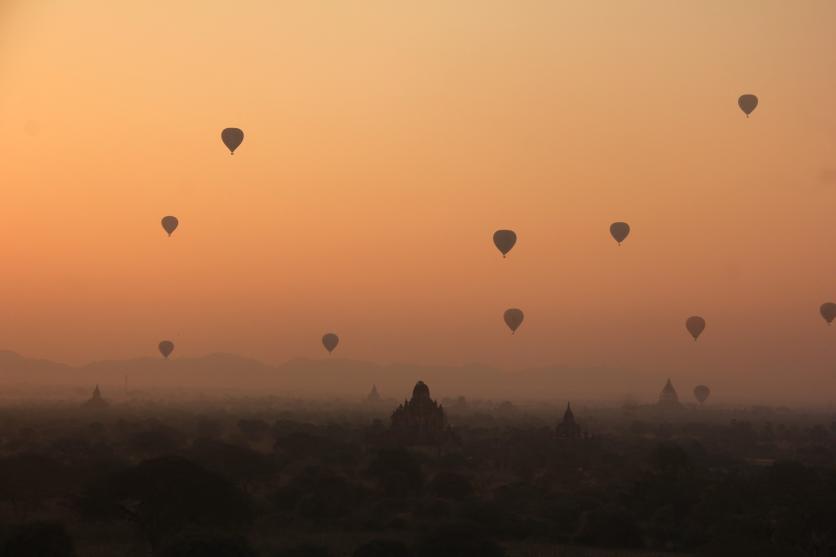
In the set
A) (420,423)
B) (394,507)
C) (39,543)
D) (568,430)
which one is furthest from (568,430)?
(39,543)

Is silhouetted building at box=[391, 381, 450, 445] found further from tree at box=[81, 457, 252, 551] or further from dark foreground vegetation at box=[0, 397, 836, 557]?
tree at box=[81, 457, 252, 551]

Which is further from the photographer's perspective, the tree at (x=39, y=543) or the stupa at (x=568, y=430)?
the stupa at (x=568, y=430)

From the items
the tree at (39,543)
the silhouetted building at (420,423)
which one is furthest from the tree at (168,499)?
the silhouetted building at (420,423)

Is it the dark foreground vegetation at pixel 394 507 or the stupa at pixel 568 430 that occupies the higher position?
the stupa at pixel 568 430

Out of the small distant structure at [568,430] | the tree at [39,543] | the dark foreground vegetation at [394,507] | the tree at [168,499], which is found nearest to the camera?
the tree at [39,543]

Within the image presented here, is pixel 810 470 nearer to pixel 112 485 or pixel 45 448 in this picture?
pixel 112 485

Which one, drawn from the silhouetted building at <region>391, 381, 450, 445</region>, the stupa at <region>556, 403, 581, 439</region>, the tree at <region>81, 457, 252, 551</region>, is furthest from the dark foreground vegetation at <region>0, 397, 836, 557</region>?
the stupa at <region>556, 403, 581, 439</region>

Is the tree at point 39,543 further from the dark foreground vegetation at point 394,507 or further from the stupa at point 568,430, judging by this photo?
the stupa at point 568,430

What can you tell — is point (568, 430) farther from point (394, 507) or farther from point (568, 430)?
point (394, 507)

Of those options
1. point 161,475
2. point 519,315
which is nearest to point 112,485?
point 161,475
